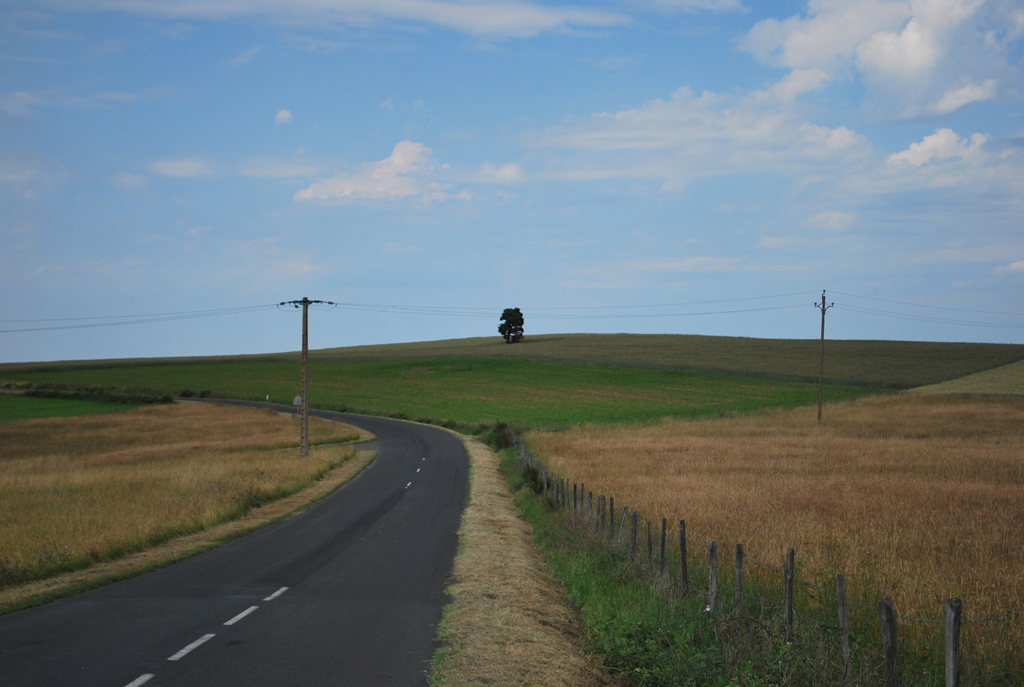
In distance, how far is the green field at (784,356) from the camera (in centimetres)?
9006

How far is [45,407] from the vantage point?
79562 millimetres

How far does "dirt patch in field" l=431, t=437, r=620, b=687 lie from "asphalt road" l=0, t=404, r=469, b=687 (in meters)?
0.38

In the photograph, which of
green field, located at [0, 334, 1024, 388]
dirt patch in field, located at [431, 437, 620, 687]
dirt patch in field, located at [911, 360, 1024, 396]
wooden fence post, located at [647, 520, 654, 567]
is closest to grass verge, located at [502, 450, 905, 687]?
wooden fence post, located at [647, 520, 654, 567]

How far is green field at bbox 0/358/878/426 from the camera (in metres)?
67.6

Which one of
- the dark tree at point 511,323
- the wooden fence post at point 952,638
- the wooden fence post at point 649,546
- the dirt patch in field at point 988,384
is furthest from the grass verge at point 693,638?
the dark tree at point 511,323

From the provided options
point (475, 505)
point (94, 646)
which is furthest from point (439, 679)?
point (475, 505)

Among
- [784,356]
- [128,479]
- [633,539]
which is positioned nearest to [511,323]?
[784,356]

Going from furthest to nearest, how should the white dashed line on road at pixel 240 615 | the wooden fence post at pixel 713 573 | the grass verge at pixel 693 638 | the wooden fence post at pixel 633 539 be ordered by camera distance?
1. the wooden fence post at pixel 633 539
2. the white dashed line on road at pixel 240 615
3. the wooden fence post at pixel 713 573
4. the grass verge at pixel 693 638

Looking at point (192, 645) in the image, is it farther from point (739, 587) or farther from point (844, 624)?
point (844, 624)

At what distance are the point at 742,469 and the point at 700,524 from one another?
14.6 m

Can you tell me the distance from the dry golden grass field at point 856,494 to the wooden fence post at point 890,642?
2.26m

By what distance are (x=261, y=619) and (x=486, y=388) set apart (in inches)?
2934

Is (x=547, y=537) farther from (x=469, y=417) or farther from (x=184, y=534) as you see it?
(x=469, y=417)

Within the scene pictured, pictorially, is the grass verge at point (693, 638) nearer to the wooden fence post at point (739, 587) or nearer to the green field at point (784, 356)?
the wooden fence post at point (739, 587)
